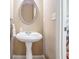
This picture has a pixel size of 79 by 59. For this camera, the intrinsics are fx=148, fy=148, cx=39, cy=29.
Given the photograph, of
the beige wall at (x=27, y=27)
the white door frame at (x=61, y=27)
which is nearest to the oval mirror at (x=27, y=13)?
the beige wall at (x=27, y=27)

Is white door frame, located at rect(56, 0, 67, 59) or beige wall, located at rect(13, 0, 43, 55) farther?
beige wall, located at rect(13, 0, 43, 55)

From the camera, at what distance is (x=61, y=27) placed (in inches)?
104

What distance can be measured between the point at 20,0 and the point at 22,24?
0.65m

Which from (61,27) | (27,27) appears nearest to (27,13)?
(27,27)

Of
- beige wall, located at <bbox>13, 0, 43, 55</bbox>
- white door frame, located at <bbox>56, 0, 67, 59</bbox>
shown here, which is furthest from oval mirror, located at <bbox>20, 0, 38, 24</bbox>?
white door frame, located at <bbox>56, 0, 67, 59</bbox>

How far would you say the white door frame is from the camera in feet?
8.51

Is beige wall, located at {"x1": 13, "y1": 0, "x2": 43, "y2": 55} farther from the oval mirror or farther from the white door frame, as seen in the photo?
the white door frame

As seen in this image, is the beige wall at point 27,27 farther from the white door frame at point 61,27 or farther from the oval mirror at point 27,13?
the white door frame at point 61,27
